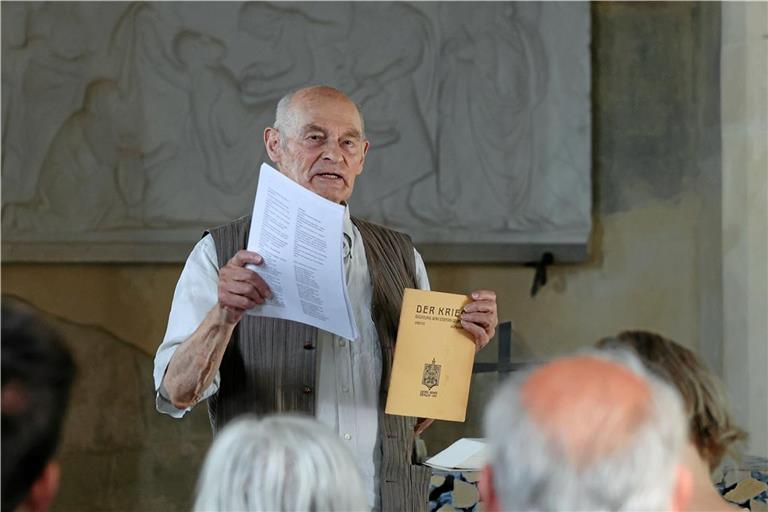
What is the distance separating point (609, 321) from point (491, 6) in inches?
69.3

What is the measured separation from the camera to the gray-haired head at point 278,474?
4.76ft

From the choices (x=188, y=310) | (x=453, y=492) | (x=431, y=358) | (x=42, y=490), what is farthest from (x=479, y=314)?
(x=42, y=490)

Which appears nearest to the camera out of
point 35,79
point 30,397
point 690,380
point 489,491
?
point 30,397

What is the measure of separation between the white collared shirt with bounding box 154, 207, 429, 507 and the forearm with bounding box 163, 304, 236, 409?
79 millimetres

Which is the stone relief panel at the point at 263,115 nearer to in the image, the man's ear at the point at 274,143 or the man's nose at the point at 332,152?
the man's ear at the point at 274,143

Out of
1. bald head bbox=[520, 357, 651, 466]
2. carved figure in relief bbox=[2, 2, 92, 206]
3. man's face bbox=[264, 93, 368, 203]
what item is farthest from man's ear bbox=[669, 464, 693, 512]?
carved figure in relief bbox=[2, 2, 92, 206]

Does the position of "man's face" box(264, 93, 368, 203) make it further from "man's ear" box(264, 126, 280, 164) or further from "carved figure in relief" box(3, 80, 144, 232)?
"carved figure in relief" box(3, 80, 144, 232)

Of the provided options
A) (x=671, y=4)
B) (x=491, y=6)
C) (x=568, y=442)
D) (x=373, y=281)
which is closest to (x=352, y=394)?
(x=373, y=281)

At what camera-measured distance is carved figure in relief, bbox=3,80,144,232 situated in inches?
221

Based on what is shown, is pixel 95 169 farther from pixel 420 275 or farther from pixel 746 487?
pixel 746 487

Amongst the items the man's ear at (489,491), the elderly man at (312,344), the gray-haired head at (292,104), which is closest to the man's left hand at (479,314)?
the elderly man at (312,344)

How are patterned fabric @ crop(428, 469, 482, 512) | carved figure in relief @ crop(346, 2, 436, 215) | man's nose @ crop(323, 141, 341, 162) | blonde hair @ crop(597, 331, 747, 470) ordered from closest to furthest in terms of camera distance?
1. blonde hair @ crop(597, 331, 747, 470)
2. man's nose @ crop(323, 141, 341, 162)
3. patterned fabric @ crop(428, 469, 482, 512)
4. carved figure in relief @ crop(346, 2, 436, 215)

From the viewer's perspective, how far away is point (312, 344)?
2715 mm

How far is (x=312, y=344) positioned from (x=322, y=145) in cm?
52
